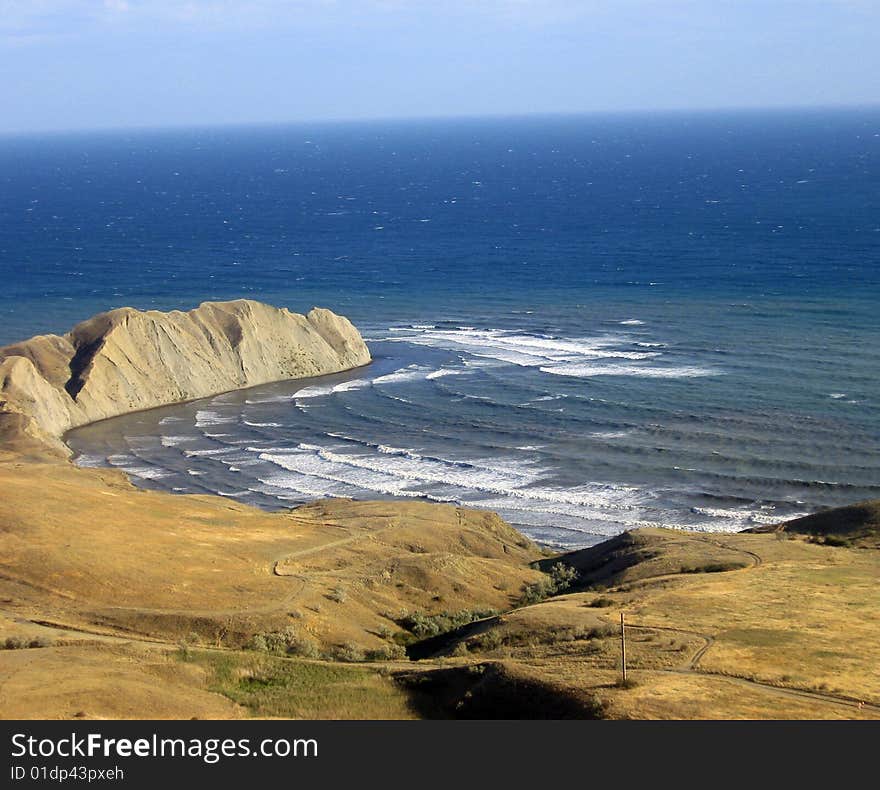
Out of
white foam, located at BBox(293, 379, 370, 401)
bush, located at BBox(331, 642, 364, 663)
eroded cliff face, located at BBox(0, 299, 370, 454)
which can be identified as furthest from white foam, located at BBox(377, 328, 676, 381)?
bush, located at BBox(331, 642, 364, 663)

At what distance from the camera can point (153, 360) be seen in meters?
80.1

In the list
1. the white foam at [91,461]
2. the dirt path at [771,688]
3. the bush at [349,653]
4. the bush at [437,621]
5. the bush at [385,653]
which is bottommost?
the white foam at [91,461]

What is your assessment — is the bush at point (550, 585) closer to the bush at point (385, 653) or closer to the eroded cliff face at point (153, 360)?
the bush at point (385, 653)

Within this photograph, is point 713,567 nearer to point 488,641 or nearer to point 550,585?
point 550,585

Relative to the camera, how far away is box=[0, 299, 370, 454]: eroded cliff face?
71812 millimetres

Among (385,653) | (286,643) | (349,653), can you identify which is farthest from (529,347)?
(286,643)

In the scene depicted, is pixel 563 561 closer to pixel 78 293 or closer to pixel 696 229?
pixel 78 293

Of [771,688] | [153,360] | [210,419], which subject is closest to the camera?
[771,688]

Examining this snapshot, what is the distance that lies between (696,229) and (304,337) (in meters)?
77.7

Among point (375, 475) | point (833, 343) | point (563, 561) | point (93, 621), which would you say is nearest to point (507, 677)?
point (93, 621)

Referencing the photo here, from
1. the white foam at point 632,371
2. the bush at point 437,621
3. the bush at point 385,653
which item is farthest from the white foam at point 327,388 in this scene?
the bush at point 385,653

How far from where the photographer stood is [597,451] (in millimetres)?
65750

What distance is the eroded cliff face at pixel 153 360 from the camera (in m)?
71.8

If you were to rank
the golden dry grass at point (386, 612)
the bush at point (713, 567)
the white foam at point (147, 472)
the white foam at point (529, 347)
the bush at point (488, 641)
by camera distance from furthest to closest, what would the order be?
the white foam at point (529, 347), the white foam at point (147, 472), the bush at point (713, 567), the bush at point (488, 641), the golden dry grass at point (386, 612)
